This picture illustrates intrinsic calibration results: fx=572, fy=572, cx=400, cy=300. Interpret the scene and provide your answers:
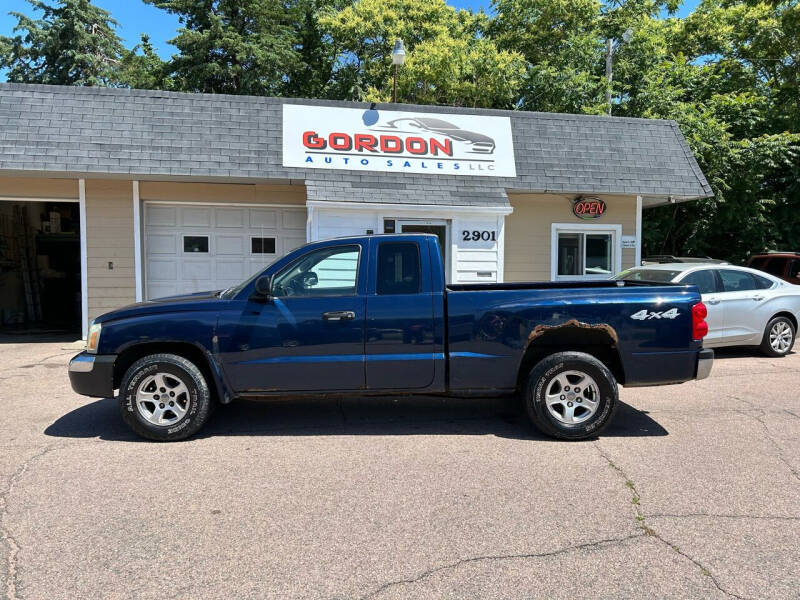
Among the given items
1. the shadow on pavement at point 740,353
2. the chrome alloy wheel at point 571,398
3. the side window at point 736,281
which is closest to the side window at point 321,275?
the chrome alloy wheel at point 571,398

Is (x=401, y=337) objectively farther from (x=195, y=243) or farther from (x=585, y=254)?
(x=585, y=254)

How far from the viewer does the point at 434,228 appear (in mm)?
11078

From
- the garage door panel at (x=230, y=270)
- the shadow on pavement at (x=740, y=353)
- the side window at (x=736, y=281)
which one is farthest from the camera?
the garage door panel at (x=230, y=270)

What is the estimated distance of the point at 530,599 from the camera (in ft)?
9.28

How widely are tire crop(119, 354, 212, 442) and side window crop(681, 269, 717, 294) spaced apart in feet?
24.3

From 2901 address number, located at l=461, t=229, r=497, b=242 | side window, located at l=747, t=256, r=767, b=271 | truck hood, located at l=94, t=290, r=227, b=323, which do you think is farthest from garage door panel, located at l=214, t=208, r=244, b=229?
side window, located at l=747, t=256, r=767, b=271

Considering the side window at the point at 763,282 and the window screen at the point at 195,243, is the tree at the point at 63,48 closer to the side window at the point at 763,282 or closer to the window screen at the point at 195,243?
the window screen at the point at 195,243

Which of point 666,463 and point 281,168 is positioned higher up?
point 281,168

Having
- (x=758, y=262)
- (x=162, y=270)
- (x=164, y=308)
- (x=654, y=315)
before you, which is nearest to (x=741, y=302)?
(x=758, y=262)

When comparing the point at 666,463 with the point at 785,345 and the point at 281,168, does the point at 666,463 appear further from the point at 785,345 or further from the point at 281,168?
the point at 281,168

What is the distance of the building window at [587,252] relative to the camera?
40.3ft

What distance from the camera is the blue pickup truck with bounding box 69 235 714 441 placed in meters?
5.12

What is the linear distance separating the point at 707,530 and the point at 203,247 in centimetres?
1020

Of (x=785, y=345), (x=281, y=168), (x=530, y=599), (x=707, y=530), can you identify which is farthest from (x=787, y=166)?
(x=530, y=599)
